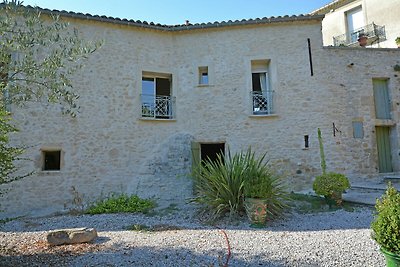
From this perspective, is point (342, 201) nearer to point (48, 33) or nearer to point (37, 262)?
point (37, 262)

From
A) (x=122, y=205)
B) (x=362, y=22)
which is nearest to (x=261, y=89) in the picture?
(x=122, y=205)

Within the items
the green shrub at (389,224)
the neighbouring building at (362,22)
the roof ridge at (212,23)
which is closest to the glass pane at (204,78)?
the roof ridge at (212,23)

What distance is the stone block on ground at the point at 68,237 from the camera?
445 centimetres

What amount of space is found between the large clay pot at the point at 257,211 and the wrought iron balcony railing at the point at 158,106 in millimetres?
4864

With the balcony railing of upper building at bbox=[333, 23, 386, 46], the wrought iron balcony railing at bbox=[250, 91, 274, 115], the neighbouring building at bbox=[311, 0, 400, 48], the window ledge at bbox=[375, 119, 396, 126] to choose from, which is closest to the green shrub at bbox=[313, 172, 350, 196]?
the wrought iron balcony railing at bbox=[250, 91, 274, 115]

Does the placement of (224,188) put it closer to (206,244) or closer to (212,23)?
(206,244)

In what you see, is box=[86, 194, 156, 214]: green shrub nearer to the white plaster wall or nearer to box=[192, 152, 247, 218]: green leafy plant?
box=[192, 152, 247, 218]: green leafy plant

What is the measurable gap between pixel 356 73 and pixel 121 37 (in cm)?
799

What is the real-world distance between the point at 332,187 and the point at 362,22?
1333cm

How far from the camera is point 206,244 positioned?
4.32 m

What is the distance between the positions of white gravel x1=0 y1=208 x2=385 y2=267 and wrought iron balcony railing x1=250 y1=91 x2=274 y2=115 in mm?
4188

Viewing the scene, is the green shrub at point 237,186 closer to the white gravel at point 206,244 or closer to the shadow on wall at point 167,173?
the white gravel at point 206,244

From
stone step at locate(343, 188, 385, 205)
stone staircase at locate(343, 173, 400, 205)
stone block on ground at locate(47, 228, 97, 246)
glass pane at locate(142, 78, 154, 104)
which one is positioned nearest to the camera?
stone block on ground at locate(47, 228, 97, 246)

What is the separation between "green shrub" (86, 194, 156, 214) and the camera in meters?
7.40
